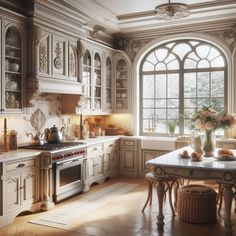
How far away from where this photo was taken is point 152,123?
277 inches

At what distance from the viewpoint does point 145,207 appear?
4477 mm

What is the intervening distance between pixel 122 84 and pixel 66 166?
2803 mm

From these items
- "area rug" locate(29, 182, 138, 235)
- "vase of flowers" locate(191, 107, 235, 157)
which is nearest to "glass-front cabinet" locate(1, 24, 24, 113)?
"area rug" locate(29, 182, 138, 235)

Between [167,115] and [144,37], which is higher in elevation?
[144,37]

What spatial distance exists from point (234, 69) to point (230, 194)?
3.35 meters

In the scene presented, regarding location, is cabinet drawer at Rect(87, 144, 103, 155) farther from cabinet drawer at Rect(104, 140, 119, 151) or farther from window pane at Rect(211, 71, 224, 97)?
window pane at Rect(211, 71, 224, 97)

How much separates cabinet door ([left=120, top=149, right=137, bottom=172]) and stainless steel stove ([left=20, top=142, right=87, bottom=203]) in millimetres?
1428

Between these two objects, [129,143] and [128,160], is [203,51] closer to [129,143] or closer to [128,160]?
[129,143]

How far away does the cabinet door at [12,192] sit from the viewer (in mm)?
3932

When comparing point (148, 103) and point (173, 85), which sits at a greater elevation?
point (173, 85)

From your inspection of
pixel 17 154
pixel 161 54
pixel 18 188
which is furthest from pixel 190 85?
pixel 18 188

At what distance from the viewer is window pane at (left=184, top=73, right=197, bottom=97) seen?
6.66 meters

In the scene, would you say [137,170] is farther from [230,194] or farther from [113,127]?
[230,194]

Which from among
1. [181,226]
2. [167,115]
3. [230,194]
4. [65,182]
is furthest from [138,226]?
[167,115]
